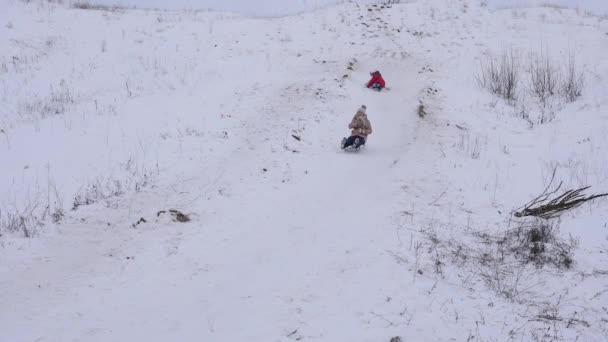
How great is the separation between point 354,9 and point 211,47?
919 centimetres

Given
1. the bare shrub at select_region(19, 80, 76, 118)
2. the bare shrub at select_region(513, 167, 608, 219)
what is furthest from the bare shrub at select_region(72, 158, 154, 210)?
the bare shrub at select_region(513, 167, 608, 219)

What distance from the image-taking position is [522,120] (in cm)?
1252

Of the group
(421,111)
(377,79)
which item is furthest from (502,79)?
(377,79)

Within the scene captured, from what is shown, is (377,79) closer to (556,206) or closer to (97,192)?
(556,206)

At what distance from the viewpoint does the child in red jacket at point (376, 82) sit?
50.2 ft

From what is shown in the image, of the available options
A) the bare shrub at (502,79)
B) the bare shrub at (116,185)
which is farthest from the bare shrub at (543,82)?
the bare shrub at (116,185)

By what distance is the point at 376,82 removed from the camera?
1535 centimetres

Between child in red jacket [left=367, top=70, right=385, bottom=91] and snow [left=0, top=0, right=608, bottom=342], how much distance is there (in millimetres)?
567

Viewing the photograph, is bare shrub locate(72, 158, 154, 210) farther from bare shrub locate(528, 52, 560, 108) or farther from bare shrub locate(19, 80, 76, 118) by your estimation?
bare shrub locate(528, 52, 560, 108)

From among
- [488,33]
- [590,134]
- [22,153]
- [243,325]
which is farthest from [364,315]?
[488,33]

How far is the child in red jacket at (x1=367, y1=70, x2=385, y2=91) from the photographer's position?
1531cm

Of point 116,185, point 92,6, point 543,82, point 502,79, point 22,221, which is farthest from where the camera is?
point 92,6

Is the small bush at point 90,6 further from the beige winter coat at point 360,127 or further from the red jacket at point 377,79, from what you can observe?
the beige winter coat at point 360,127

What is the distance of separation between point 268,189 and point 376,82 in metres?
8.51
